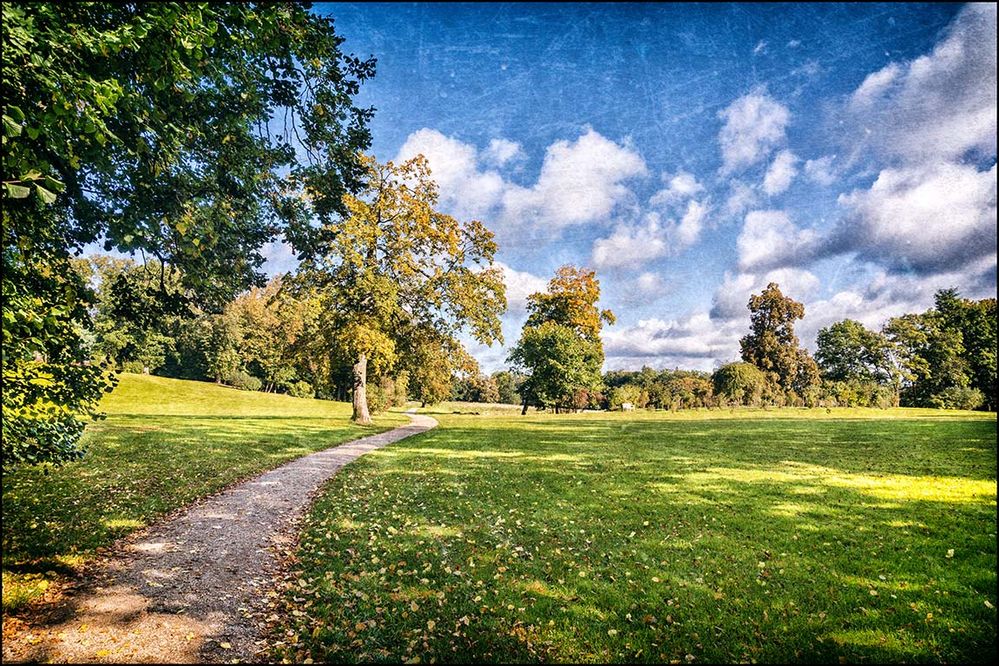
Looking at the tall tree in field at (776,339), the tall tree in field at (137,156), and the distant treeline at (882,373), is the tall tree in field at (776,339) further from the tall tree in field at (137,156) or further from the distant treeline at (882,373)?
the tall tree in field at (137,156)

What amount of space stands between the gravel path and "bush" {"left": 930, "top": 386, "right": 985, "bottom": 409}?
232 ft

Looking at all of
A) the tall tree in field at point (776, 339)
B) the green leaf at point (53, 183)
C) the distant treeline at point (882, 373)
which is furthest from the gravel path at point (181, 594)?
the tall tree in field at point (776, 339)

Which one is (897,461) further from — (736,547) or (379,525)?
(379,525)

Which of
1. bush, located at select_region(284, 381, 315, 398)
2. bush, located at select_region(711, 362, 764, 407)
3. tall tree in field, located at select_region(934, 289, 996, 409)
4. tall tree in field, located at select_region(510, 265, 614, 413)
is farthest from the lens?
bush, located at select_region(284, 381, 315, 398)

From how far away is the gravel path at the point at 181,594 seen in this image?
4.32 meters

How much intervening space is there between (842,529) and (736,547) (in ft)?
7.97

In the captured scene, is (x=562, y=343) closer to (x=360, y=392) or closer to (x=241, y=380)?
(x=360, y=392)

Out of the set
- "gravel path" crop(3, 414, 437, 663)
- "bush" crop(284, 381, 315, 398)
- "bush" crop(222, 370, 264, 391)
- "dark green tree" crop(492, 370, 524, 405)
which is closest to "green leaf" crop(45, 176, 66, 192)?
"gravel path" crop(3, 414, 437, 663)

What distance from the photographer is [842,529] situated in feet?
25.7

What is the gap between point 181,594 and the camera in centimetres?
539

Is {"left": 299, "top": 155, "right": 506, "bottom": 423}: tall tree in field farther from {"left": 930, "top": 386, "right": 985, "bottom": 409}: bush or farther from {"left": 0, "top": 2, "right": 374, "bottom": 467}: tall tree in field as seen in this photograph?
{"left": 930, "top": 386, "right": 985, "bottom": 409}: bush

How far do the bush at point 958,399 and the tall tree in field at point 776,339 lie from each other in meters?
14.5

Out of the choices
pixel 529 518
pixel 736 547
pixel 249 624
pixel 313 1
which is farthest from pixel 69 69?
pixel 736 547

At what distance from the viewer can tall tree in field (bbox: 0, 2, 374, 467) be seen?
3.97 metres
